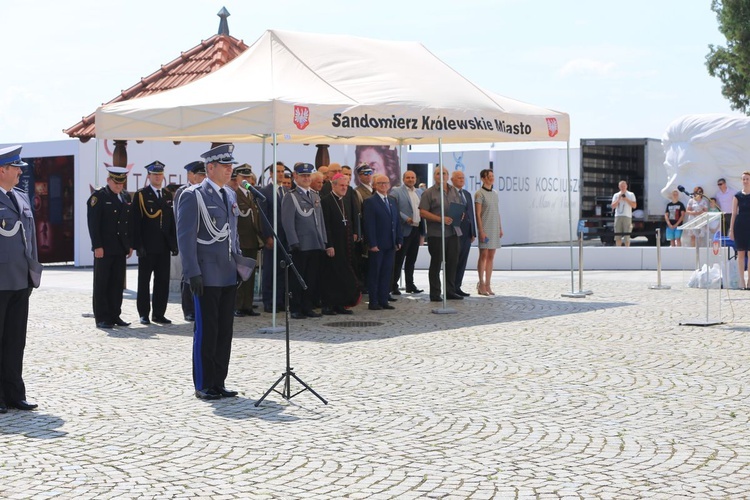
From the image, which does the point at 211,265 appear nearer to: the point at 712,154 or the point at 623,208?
the point at 623,208

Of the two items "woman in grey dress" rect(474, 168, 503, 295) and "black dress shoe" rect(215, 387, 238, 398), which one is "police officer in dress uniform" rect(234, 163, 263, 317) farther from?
"black dress shoe" rect(215, 387, 238, 398)

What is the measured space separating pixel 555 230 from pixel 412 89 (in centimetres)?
1978

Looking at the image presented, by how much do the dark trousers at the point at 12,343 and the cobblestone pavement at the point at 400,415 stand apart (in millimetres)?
213

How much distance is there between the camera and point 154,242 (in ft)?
45.6

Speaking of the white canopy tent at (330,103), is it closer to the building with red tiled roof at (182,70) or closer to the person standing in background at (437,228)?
the person standing in background at (437,228)

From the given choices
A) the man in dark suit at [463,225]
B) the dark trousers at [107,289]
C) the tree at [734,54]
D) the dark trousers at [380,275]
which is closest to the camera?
the dark trousers at [107,289]

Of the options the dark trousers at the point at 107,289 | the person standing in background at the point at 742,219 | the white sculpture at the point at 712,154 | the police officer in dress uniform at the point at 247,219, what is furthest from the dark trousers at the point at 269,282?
the white sculpture at the point at 712,154

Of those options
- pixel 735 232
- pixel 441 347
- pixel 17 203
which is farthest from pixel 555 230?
pixel 17 203

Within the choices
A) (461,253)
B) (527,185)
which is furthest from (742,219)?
(527,185)

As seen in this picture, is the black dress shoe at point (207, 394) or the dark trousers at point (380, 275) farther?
the dark trousers at point (380, 275)

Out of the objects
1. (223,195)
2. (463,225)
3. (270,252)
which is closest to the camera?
(223,195)

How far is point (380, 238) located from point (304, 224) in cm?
147

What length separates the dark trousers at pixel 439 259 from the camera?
16.1 meters

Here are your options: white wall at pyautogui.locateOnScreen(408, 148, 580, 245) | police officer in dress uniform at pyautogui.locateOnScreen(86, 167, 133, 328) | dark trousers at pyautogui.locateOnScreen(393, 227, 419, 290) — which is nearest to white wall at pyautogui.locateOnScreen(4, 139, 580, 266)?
white wall at pyautogui.locateOnScreen(408, 148, 580, 245)
